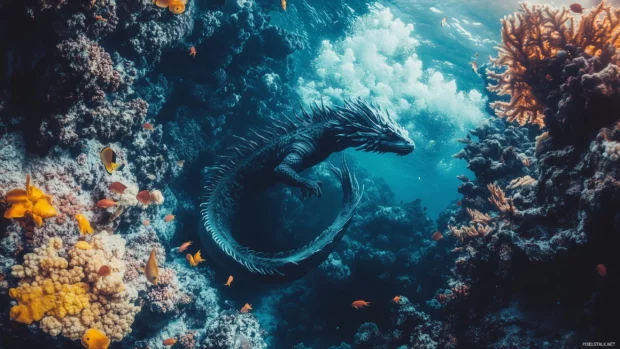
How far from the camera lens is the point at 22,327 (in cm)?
382

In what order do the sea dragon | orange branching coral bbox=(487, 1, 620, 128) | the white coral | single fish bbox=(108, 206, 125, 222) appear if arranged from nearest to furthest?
the white coral → orange branching coral bbox=(487, 1, 620, 128) → single fish bbox=(108, 206, 125, 222) → the sea dragon

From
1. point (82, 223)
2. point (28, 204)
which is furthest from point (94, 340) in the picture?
point (28, 204)

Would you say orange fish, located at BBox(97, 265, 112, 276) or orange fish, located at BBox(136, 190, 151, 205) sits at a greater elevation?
orange fish, located at BBox(136, 190, 151, 205)

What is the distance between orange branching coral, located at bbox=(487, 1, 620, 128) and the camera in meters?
4.43

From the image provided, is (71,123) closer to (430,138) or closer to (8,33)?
(8,33)

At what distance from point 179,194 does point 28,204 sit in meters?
4.77

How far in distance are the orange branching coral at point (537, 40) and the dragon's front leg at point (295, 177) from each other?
400 centimetres

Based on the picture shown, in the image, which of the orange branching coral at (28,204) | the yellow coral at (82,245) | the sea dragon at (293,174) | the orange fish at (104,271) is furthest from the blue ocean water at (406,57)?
the orange branching coral at (28,204)

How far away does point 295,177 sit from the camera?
5930 millimetres

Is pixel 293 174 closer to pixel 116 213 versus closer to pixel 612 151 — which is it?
pixel 116 213

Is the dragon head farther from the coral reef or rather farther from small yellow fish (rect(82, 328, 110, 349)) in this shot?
small yellow fish (rect(82, 328, 110, 349))

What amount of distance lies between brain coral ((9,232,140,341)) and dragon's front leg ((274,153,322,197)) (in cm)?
328

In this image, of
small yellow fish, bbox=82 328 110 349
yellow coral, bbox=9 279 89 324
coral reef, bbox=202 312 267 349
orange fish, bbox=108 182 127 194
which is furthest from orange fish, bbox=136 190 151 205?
coral reef, bbox=202 312 267 349

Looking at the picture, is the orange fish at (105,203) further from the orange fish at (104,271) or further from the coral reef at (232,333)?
the coral reef at (232,333)
